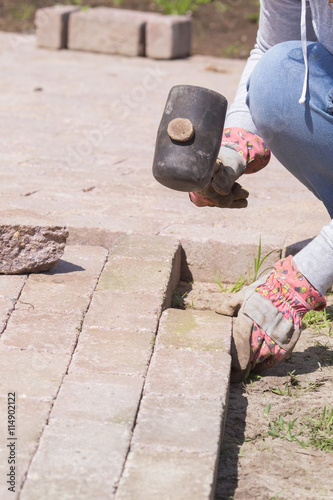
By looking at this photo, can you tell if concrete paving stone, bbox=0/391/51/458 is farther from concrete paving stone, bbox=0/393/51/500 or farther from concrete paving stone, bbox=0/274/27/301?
concrete paving stone, bbox=0/274/27/301

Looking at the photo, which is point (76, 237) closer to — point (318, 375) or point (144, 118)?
point (318, 375)

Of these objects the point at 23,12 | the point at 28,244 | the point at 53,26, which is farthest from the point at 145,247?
the point at 23,12

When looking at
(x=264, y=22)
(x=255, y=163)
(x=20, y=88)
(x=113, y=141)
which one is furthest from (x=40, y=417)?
(x=20, y=88)

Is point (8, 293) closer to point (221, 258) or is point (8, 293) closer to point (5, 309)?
point (5, 309)

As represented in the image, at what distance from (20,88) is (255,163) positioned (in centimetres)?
383

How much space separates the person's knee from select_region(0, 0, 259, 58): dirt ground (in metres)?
5.68

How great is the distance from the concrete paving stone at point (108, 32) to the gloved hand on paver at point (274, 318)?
5647mm

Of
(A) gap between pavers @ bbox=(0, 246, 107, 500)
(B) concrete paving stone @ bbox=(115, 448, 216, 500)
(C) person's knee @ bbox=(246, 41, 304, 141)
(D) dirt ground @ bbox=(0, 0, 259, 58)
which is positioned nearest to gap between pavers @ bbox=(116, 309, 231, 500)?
(B) concrete paving stone @ bbox=(115, 448, 216, 500)

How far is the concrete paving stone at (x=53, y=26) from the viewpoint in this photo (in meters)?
7.57

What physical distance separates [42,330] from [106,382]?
1.12 feet

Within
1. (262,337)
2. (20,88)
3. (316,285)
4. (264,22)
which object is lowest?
(20,88)

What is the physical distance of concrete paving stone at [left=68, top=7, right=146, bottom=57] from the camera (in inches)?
293

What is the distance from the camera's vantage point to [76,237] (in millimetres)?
2986

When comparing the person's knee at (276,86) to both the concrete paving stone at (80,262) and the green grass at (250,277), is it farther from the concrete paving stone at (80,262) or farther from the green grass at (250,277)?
the concrete paving stone at (80,262)
